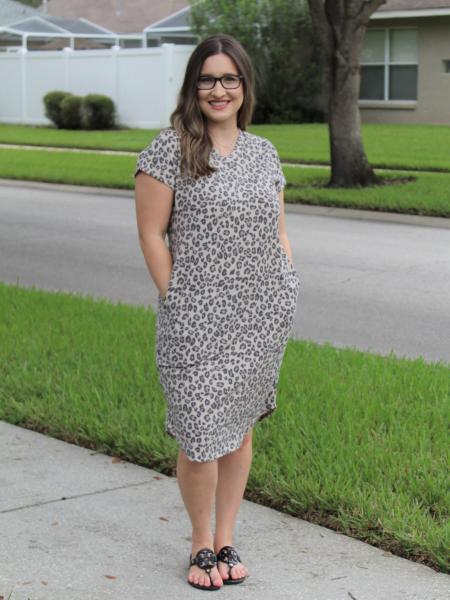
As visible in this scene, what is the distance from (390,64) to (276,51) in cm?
316

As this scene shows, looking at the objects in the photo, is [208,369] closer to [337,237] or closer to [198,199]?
[198,199]

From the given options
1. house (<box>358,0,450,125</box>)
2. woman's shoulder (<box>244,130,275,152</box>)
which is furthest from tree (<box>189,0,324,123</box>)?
woman's shoulder (<box>244,130,275,152</box>)

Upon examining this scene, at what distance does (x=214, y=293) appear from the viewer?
3.86 metres

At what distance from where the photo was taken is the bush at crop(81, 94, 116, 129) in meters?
31.7

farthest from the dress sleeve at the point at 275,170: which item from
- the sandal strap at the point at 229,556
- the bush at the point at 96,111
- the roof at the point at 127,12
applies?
the roof at the point at 127,12

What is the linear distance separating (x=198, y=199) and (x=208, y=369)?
56cm

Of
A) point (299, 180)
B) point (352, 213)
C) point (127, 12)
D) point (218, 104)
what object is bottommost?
point (352, 213)

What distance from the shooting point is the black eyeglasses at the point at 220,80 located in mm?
3879

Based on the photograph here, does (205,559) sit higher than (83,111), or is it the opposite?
(83,111)

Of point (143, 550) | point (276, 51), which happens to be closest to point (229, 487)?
point (143, 550)

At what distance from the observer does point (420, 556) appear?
164 inches

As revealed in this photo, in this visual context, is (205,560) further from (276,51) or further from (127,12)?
(127,12)

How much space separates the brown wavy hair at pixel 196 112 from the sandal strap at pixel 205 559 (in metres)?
1.29

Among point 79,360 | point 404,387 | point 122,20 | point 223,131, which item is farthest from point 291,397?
point 122,20
